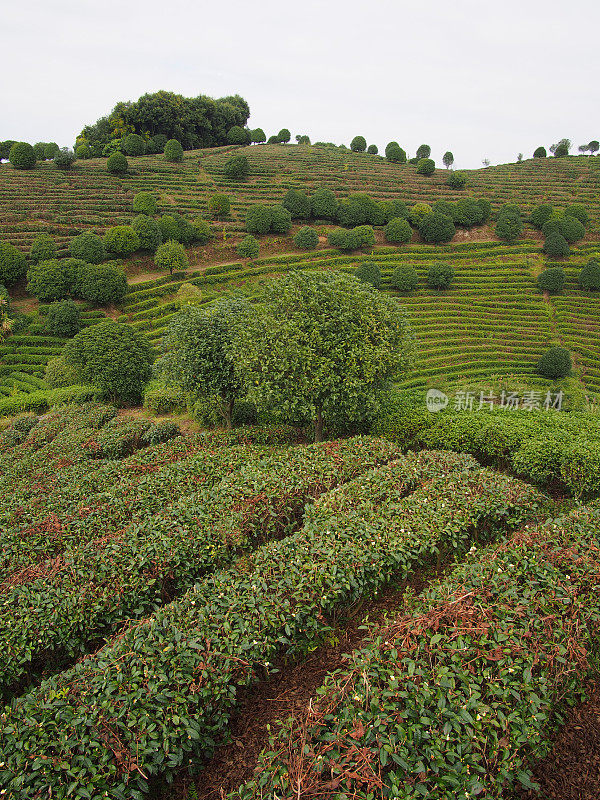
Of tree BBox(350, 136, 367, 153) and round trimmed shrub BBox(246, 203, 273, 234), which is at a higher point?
tree BBox(350, 136, 367, 153)

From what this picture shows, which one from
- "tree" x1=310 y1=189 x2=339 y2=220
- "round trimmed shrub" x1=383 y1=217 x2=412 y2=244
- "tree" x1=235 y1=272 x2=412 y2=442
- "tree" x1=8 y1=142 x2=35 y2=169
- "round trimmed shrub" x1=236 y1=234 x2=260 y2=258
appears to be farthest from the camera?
"tree" x1=8 y1=142 x2=35 y2=169

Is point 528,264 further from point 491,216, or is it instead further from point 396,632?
point 396,632

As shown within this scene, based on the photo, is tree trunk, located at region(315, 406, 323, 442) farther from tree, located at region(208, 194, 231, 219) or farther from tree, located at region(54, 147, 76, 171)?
tree, located at region(54, 147, 76, 171)

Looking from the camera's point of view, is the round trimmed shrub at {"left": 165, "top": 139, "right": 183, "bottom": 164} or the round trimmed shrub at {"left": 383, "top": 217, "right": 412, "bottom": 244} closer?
the round trimmed shrub at {"left": 383, "top": 217, "right": 412, "bottom": 244}

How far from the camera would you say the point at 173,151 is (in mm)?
55469

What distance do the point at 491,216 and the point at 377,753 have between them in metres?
53.0

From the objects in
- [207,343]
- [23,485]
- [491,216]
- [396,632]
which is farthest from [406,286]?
[396,632]

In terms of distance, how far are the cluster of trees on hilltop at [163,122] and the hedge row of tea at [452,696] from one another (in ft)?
235

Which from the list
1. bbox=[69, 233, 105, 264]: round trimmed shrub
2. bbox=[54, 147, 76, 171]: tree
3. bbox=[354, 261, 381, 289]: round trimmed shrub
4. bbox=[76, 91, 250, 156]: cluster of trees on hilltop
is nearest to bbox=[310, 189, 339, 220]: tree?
bbox=[354, 261, 381, 289]: round trimmed shrub

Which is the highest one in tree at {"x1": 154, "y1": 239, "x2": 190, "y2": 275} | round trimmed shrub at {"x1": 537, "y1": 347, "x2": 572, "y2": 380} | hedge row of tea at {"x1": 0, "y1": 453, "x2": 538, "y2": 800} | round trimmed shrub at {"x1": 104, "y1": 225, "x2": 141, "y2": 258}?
round trimmed shrub at {"x1": 104, "y1": 225, "x2": 141, "y2": 258}

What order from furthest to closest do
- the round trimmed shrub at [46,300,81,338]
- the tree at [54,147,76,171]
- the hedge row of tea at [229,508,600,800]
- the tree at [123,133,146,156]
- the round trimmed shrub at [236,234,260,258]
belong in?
the tree at [123,133,146,156], the tree at [54,147,76,171], the round trimmed shrub at [236,234,260,258], the round trimmed shrub at [46,300,81,338], the hedge row of tea at [229,508,600,800]

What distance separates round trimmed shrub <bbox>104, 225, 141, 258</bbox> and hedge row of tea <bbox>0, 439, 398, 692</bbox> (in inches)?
1277

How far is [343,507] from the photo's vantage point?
650cm

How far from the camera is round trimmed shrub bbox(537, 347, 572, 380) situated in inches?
1104
